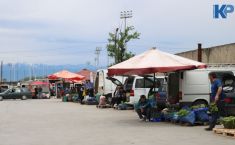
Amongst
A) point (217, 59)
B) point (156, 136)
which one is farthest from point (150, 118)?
point (217, 59)

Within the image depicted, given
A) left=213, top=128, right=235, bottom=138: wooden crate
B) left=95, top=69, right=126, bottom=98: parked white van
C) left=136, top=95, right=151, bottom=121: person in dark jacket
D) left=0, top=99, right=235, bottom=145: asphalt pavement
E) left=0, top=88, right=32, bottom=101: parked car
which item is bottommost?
left=0, top=99, right=235, bottom=145: asphalt pavement

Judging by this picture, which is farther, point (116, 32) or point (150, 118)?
point (116, 32)

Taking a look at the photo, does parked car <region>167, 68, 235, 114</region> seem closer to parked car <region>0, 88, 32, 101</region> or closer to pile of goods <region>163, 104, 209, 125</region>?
pile of goods <region>163, 104, 209, 125</region>

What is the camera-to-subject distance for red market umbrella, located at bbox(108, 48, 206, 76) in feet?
61.4

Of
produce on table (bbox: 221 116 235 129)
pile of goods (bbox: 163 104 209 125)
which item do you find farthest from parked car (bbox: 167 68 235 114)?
produce on table (bbox: 221 116 235 129)

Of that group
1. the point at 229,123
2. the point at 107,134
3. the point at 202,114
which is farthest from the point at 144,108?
the point at 229,123

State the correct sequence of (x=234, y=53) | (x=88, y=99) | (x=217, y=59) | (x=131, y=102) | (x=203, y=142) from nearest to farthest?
(x=203, y=142)
(x=131, y=102)
(x=234, y=53)
(x=217, y=59)
(x=88, y=99)

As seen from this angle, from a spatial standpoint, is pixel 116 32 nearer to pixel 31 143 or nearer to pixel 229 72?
pixel 229 72

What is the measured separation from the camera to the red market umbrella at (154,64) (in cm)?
1870

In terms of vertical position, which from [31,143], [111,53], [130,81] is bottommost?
[31,143]

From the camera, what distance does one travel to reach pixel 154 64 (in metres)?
19.0

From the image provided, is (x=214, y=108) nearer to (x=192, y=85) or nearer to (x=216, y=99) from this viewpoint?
(x=216, y=99)

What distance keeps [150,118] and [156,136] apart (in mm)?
5386

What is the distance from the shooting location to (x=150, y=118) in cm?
1988
